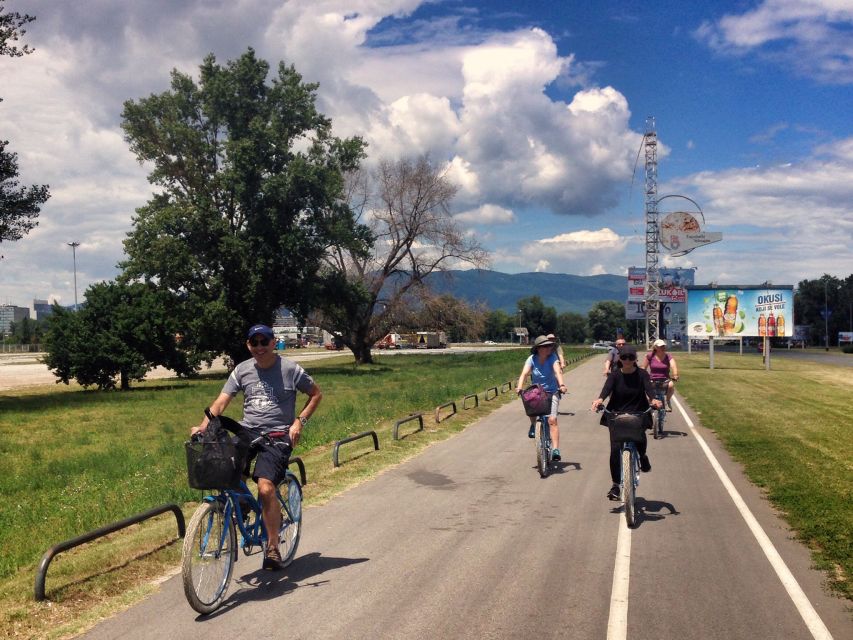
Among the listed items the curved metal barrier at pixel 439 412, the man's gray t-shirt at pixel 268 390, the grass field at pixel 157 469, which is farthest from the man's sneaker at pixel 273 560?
the curved metal barrier at pixel 439 412

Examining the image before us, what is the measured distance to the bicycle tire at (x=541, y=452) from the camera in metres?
11.1

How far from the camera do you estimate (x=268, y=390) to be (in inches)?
245

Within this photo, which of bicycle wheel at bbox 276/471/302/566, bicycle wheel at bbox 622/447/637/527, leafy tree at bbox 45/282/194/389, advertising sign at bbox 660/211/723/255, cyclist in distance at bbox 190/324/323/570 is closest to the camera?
cyclist in distance at bbox 190/324/323/570

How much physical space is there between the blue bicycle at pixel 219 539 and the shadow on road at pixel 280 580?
0.10 m

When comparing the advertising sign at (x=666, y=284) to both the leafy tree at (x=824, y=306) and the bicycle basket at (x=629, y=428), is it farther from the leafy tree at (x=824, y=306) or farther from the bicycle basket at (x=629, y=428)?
the bicycle basket at (x=629, y=428)

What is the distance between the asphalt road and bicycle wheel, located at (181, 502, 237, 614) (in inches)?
5.7

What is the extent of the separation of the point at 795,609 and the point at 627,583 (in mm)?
1211

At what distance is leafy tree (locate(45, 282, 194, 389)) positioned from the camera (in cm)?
3825

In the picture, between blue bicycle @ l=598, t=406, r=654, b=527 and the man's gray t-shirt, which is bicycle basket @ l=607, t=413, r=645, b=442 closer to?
blue bicycle @ l=598, t=406, r=654, b=527

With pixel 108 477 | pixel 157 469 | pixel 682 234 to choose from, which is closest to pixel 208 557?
pixel 108 477

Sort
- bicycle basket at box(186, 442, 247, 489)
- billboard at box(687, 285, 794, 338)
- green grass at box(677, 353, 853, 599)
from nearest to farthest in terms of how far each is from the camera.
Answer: bicycle basket at box(186, 442, 247, 489), green grass at box(677, 353, 853, 599), billboard at box(687, 285, 794, 338)

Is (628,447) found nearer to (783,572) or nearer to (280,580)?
(783,572)

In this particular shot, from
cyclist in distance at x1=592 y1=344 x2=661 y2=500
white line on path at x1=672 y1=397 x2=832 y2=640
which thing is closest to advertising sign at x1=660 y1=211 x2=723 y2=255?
white line on path at x1=672 y1=397 x2=832 y2=640

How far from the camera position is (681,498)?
31.9 feet
